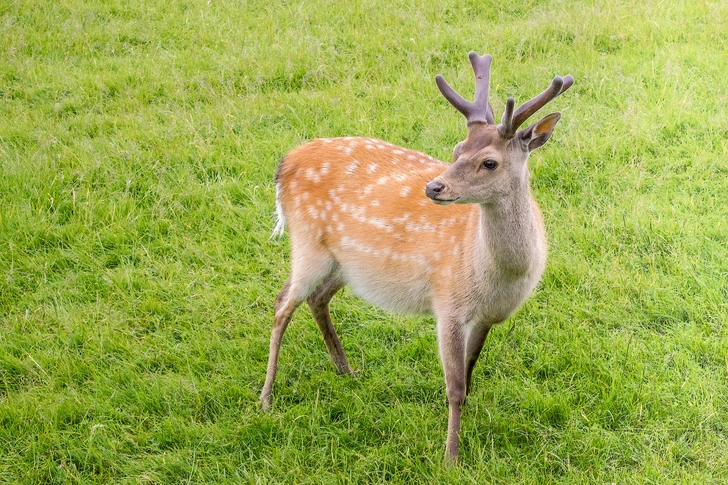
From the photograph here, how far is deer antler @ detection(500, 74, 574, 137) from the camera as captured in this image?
2771 millimetres

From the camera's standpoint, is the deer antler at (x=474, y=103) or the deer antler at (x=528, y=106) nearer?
the deer antler at (x=528, y=106)

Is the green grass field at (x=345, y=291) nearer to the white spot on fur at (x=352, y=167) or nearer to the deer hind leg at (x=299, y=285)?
the deer hind leg at (x=299, y=285)

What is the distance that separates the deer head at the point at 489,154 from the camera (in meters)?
2.88

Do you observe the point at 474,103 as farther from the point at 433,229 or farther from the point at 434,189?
Result: the point at 433,229

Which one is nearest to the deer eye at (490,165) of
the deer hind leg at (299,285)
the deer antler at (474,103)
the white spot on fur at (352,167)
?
the deer antler at (474,103)

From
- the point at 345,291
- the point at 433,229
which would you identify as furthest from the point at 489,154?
the point at 345,291

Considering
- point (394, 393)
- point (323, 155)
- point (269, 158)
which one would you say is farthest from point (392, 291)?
point (269, 158)

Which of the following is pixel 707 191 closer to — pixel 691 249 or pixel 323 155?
pixel 691 249

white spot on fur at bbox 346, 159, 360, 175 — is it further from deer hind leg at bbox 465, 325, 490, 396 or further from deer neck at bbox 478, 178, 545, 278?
deer hind leg at bbox 465, 325, 490, 396

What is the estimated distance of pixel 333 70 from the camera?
6656 mm

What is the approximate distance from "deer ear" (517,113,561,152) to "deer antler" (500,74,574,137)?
0.24ft

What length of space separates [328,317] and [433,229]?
2.50 ft

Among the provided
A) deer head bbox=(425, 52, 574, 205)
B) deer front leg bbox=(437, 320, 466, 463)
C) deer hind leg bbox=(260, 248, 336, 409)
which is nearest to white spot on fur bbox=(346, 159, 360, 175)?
deer hind leg bbox=(260, 248, 336, 409)

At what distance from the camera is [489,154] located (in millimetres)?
2939
